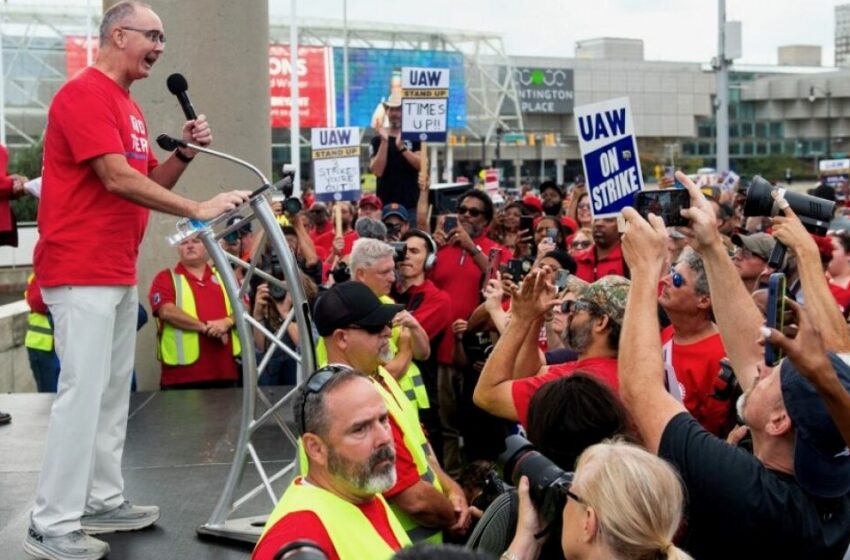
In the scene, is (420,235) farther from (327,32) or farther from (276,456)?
(327,32)

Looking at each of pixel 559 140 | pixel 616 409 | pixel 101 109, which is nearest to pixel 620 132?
pixel 101 109

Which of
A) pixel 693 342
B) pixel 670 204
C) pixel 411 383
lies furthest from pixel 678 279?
pixel 411 383

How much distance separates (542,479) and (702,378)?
2.57m

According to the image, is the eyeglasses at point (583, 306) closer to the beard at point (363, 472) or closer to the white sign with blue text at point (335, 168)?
the beard at point (363, 472)

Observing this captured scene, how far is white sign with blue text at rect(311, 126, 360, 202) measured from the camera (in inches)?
607

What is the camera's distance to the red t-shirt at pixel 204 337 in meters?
9.38

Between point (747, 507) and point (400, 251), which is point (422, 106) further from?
point (747, 507)

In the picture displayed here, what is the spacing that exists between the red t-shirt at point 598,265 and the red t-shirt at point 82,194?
439cm

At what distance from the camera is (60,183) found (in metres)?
5.41

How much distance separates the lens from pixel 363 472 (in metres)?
3.58

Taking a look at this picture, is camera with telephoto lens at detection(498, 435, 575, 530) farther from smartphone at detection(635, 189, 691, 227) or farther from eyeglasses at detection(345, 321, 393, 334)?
eyeglasses at detection(345, 321, 393, 334)

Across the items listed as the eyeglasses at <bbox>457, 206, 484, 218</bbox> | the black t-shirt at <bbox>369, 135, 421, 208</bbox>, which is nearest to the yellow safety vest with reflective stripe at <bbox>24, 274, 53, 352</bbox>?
the eyeglasses at <bbox>457, 206, 484, 218</bbox>

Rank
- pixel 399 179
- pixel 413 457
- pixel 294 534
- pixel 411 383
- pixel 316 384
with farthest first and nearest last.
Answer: pixel 399 179
pixel 411 383
pixel 413 457
pixel 316 384
pixel 294 534

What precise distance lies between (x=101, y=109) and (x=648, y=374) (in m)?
2.68
